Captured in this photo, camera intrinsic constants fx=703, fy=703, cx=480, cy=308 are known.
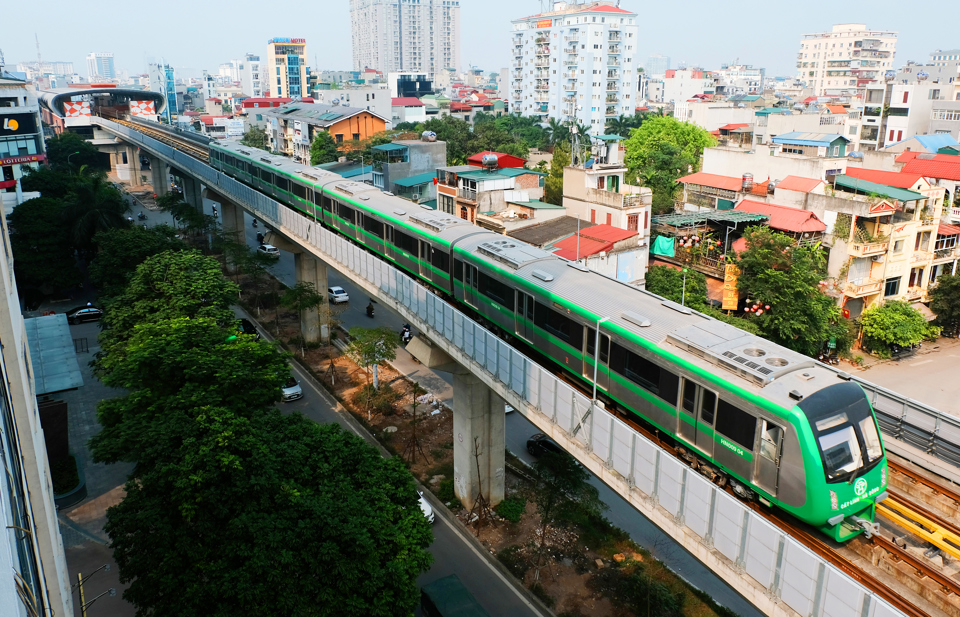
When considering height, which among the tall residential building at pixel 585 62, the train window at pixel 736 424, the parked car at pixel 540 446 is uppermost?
the tall residential building at pixel 585 62

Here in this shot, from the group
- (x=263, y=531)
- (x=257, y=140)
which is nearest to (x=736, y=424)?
(x=263, y=531)

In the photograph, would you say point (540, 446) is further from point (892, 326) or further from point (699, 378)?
point (892, 326)

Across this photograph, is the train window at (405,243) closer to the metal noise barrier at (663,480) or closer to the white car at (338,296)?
the metal noise barrier at (663,480)

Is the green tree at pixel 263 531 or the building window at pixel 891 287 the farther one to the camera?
the building window at pixel 891 287

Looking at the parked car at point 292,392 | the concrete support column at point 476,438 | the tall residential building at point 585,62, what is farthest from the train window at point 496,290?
the tall residential building at point 585,62

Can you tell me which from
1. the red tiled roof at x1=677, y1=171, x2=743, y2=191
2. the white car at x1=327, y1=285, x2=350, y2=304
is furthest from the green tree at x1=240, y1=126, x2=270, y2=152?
the red tiled roof at x1=677, y1=171, x2=743, y2=191

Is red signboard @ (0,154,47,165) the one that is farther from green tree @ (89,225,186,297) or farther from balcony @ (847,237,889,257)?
balcony @ (847,237,889,257)
